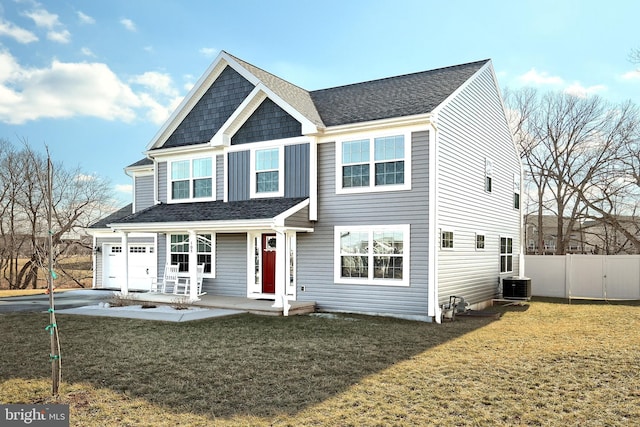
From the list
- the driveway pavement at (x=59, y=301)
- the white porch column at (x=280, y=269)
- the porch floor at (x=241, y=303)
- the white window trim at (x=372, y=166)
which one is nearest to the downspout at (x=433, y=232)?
the white window trim at (x=372, y=166)

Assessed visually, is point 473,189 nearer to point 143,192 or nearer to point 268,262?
point 268,262

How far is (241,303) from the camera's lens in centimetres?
1389

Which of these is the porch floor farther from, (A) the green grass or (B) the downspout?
(B) the downspout

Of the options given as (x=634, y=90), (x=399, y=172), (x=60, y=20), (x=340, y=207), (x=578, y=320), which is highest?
(x=634, y=90)

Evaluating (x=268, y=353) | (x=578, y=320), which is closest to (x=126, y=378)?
(x=268, y=353)

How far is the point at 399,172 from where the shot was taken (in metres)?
13.0

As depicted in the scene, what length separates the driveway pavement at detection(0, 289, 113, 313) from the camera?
15.1m

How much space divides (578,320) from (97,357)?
1153 cm

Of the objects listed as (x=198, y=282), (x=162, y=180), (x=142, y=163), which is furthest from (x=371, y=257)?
(x=142, y=163)

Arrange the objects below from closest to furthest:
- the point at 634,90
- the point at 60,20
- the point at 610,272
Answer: the point at 60,20, the point at 610,272, the point at 634,90

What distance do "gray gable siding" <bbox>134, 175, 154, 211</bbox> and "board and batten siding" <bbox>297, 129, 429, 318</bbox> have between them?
879 centimetres

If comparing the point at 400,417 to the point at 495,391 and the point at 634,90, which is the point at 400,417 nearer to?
the point at 495,391

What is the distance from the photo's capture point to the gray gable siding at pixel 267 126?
14520 mm

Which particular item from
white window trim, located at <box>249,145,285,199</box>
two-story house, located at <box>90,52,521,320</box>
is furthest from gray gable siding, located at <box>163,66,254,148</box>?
white window trim, located at <box>249,145,285,199</box>
